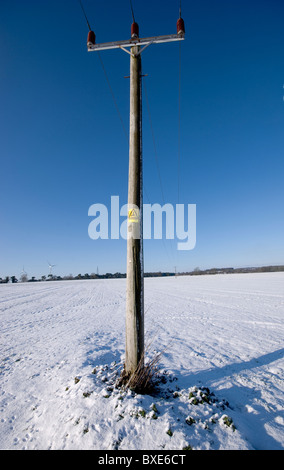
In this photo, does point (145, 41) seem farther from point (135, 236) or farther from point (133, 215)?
point (135, 236)

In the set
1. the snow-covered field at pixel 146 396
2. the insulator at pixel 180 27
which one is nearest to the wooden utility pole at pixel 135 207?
the insulator at pixel 180 27

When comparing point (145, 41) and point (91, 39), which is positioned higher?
point (91, 39)

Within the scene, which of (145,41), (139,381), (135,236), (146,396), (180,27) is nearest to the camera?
(146,396)

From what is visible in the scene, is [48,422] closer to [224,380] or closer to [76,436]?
[76,436]

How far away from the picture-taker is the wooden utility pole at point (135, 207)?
10.6 feet

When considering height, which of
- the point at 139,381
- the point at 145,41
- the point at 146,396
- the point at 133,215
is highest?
the point at 145,41

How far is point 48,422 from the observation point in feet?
8.72

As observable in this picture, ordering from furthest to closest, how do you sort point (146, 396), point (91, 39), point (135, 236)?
point (91, 39), point (135, 236), point (146, 396)

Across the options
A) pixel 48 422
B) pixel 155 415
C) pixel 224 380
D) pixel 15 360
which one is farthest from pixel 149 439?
pixel 15 360

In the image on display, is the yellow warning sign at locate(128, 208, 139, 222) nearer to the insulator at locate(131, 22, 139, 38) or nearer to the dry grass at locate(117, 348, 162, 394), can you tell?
the dry grass at locate(117, 348, 162, 394)

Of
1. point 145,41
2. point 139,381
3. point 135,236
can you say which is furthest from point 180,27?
point 139,381

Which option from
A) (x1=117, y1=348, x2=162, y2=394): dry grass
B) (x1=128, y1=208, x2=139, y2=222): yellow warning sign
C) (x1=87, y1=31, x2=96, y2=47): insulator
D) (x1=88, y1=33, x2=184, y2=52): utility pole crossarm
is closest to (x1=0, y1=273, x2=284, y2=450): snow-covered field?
(x1=117, y1=348, x2=162, y2=394): dry grass

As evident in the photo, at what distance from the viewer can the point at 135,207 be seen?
11.3 ft
